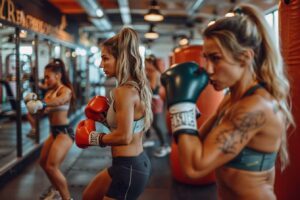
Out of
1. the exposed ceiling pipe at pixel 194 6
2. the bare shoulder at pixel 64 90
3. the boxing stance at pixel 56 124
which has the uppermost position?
the exposed ceiling pipe at pixel 194 6

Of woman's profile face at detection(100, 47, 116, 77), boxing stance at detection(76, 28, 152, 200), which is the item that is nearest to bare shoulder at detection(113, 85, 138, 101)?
boxing stance at detection(76, 28, 152, 200)

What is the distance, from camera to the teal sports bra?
1.27 metres

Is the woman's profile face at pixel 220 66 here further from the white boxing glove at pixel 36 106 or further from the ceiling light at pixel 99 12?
the ceiling light at pixel 99 12

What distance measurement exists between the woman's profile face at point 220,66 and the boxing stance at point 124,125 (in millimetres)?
724

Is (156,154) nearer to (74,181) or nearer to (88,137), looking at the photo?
(74,181)

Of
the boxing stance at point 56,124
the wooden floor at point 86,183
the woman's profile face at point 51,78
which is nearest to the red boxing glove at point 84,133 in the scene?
the boxing stance at point 56,124

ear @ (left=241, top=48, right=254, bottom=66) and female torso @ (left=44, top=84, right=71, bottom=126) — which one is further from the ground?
ear @ (left=241, top=48, right=254, bottom=66)

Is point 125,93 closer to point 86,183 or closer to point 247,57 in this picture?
point 247,57

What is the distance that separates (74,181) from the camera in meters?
4.27

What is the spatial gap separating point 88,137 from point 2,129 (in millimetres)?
5835

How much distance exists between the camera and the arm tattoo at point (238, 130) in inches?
47.0

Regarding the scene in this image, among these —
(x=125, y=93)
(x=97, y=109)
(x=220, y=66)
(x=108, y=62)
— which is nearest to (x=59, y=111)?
(x=97, y=109)

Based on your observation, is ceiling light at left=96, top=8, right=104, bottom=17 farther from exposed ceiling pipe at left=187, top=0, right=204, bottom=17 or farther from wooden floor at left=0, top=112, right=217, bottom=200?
wooden floor at left=0, top=112, right=217, bottom=200

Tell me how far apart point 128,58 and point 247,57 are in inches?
36.3
